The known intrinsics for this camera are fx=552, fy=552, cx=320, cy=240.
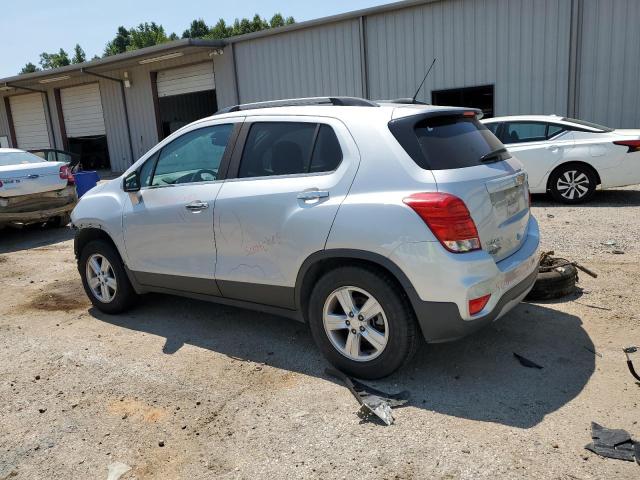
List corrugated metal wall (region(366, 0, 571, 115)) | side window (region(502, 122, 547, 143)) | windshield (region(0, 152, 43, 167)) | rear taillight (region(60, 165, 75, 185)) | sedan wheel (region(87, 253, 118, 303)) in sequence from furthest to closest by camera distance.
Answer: corrugated metal wall (region(366, 0, 571, 115)), rear taillight (region(60, 165, 75, 185)), windshield (region(0, 152, 43, 167)), side window (region(502, 122, 547, 143)), sedan wheel (region(87, 253, 118, 303))

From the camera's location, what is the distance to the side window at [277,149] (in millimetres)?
3912

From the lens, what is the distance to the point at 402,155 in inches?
136

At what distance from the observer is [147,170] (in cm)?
491

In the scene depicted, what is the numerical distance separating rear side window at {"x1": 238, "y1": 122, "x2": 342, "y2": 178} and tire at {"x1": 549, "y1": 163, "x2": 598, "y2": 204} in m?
Answer: 6.88

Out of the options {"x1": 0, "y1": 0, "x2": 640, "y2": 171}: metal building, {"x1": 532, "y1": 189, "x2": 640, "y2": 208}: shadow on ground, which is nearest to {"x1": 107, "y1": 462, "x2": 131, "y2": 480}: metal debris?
{"x1": 532, "y1": 189, "x2": 640, "y2": 208}: shadow on ground

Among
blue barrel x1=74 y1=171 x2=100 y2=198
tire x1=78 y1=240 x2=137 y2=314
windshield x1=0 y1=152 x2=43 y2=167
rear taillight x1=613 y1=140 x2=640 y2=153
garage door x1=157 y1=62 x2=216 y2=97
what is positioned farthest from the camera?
garage door x1=157 y1=62 x2=216 y2=97

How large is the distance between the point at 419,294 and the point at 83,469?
213 centimetres

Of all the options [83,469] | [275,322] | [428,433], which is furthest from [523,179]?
[83,469]

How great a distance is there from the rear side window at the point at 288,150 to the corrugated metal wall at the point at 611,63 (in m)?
11.1

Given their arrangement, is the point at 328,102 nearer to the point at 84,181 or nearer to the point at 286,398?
the point at 286,398

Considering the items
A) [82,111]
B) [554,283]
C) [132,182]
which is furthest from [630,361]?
[82,111]

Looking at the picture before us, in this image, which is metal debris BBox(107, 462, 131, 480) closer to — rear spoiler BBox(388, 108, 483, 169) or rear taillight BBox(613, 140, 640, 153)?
rear spoiler BBox(388, 108, 483, 169)

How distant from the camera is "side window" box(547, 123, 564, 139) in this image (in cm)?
949

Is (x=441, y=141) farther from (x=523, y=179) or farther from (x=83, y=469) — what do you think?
(x=83, y=469)
